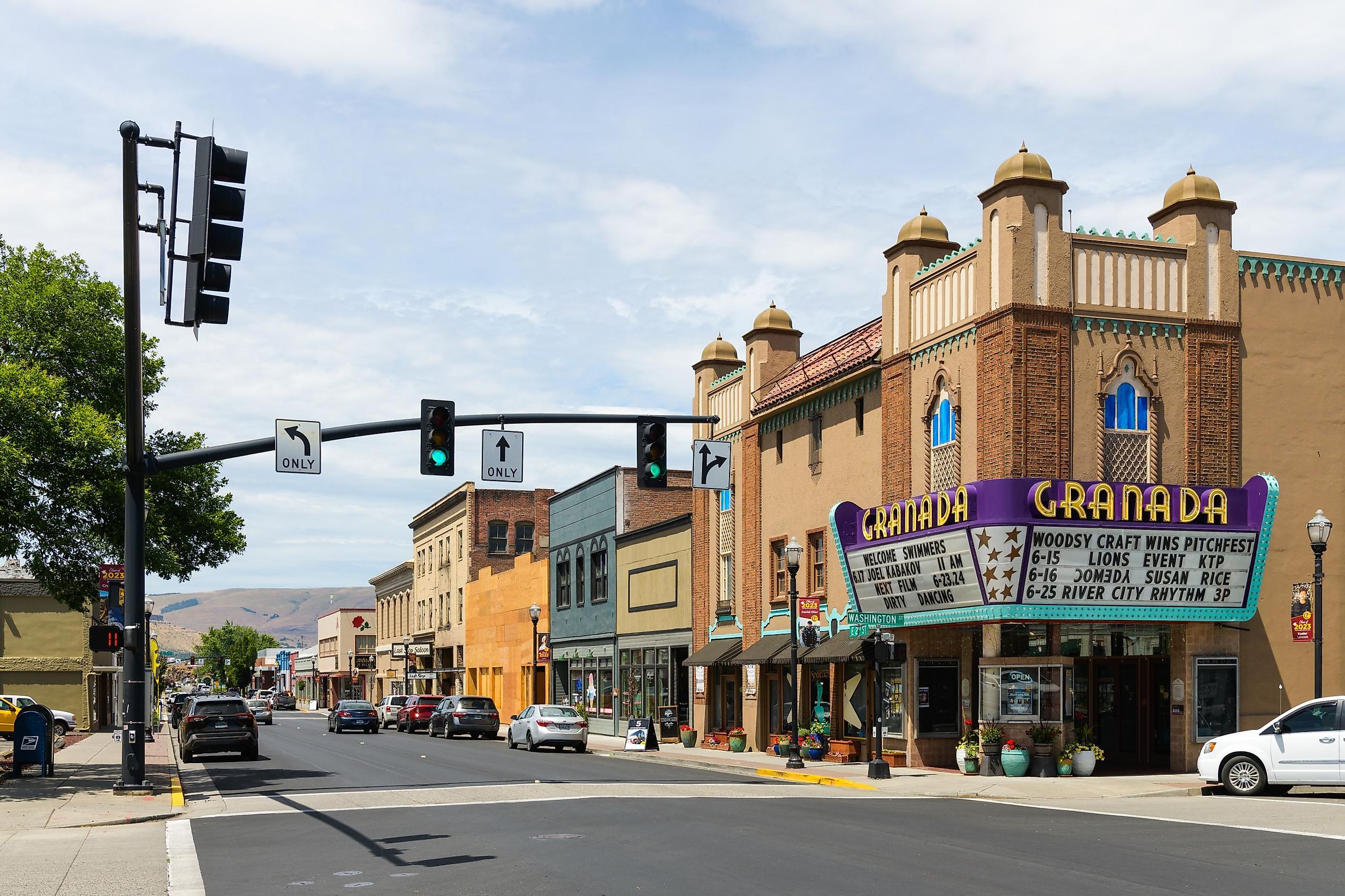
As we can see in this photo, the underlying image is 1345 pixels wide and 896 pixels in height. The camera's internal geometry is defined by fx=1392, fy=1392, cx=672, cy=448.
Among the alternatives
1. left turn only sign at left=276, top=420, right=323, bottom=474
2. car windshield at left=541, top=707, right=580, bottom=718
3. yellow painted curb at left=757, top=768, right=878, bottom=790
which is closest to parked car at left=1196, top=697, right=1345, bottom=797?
yellow painted curb at left=757, top=768, right=878, bottom=790

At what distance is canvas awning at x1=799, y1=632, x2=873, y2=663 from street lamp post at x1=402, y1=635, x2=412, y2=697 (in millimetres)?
55388

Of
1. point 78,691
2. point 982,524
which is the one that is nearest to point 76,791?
point 982,524

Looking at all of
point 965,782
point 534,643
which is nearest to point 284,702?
point 534,643

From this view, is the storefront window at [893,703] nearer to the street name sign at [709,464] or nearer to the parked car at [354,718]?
the street name sign at [709,464]

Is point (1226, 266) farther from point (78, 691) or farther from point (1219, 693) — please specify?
point (78, 691)

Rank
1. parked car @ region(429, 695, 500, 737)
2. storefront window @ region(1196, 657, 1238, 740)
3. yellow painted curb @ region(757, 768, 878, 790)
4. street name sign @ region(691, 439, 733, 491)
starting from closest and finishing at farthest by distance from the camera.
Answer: street name sign @ region(691, 439, 733, 491) → yellow painted curb @ region(757, 768, 878, 790) → storefront window @ region(1196, 657, 1238, 740) → parked car @ region(429, 695, 500, 737)

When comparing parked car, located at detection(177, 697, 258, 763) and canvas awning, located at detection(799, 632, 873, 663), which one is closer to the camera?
canvas awning, located at detection(799, 632, 873, 663)

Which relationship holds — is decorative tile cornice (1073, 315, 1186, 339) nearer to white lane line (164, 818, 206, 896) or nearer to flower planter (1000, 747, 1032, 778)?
flower planter (1000, 747, 1032, 778)

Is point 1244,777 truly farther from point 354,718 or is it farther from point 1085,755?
point 354,718

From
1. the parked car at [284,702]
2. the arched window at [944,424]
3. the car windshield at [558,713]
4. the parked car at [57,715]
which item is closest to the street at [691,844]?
the arched window at [944,424]

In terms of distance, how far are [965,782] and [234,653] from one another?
168562mm

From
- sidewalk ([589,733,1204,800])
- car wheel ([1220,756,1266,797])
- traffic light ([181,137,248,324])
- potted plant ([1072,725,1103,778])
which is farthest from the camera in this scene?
potted plant ([1072,725,1103,778])

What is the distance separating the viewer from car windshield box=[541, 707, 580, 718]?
1598 inches

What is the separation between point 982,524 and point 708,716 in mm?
16980
